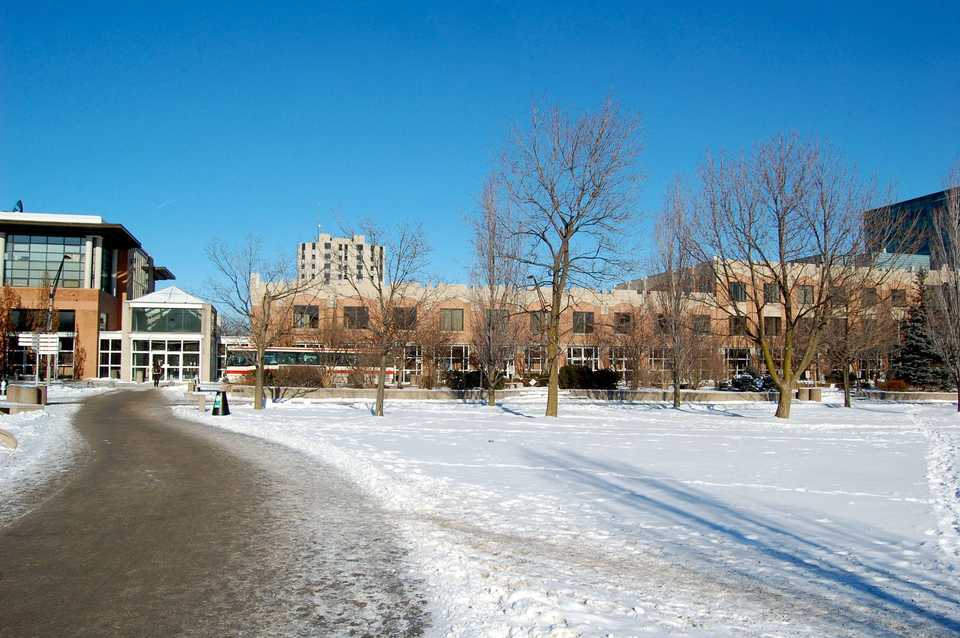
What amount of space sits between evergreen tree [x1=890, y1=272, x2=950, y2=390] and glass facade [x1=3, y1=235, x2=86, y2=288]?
216 feet

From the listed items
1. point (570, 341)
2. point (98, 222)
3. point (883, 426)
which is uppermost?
point (98, 222)

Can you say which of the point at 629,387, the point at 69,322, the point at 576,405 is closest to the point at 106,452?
the point at 576,405

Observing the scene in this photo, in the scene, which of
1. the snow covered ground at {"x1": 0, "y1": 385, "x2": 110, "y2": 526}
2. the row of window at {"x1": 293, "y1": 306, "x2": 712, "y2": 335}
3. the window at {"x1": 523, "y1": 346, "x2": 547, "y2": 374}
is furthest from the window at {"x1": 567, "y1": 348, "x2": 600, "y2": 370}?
the snow covered ground at {"x1": 0, "y1": 385, "x2": 110, "y2": 526}

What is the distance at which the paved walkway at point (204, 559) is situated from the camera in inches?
212

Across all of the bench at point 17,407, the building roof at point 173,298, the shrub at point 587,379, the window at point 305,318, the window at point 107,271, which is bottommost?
the bench at point 17,407

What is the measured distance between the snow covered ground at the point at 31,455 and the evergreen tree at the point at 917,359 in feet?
154

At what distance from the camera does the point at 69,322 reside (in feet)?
201

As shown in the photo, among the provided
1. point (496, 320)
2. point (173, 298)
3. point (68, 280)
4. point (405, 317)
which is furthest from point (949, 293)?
point (68, 280)

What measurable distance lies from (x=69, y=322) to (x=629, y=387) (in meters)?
45.1

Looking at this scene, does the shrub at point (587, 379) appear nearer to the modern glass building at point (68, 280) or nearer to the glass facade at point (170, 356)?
the glass facade at point (170, 356)

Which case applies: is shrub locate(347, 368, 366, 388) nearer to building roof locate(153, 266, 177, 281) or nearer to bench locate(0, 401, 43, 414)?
bench locate(0, 401, 43, 414)

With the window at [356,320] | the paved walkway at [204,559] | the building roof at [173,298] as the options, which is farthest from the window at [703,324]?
the building roof at [173,298]

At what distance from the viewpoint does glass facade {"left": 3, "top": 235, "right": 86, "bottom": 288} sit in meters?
65.6

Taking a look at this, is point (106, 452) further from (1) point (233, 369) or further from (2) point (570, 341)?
(2) point (570, 341)
